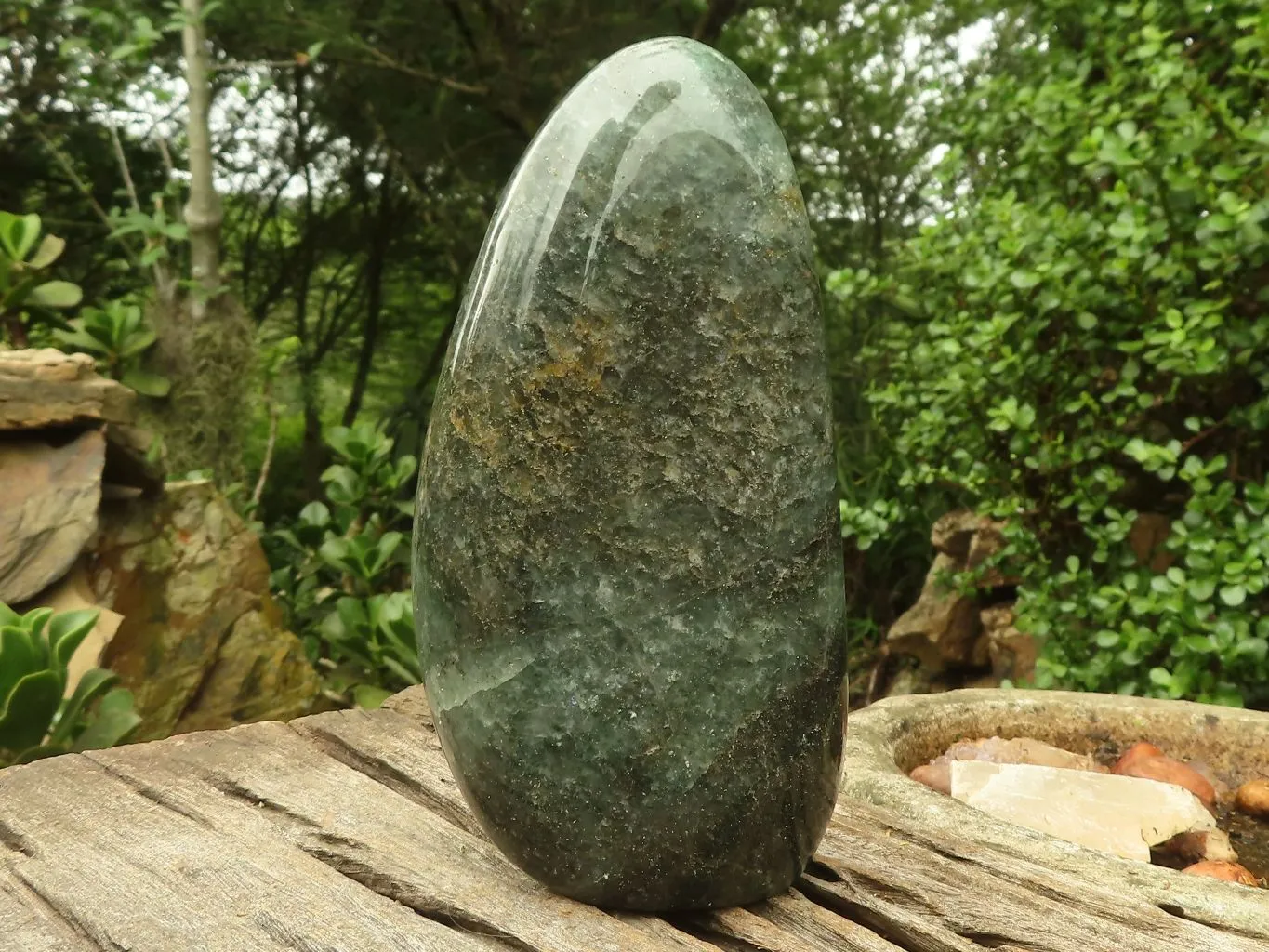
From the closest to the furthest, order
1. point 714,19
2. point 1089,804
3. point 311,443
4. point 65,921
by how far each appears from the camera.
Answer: point 65,921
point 1089,804
point 714,19
point 311,443

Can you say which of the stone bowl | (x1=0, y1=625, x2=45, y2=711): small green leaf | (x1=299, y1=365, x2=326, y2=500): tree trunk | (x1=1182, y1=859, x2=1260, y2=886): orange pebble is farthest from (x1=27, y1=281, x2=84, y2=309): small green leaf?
(x1=1182, y1=859, x2=1260, y2=886): orange pebble

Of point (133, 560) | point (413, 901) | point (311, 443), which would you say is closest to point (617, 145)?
point (413, 901)

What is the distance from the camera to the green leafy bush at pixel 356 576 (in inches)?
120

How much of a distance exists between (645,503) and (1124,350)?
5.42 feet

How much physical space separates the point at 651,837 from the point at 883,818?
1.42ft

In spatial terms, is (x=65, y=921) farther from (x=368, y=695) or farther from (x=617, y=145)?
(x=368, y=695)

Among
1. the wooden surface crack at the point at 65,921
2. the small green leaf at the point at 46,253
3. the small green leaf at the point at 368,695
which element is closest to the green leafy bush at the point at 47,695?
the wooden surface crack at the point at 65,921

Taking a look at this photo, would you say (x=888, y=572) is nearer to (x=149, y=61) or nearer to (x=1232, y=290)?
(x=1232, y=290)

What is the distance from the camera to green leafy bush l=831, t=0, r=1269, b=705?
2295 millimetres

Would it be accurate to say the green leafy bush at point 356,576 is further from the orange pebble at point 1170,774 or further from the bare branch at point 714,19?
the bare branch at point 714,19

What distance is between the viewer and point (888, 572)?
430 cm

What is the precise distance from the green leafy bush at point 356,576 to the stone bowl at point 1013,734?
55.4 inches

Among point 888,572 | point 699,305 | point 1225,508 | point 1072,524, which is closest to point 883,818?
point 699,305

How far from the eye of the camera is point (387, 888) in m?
1.26
